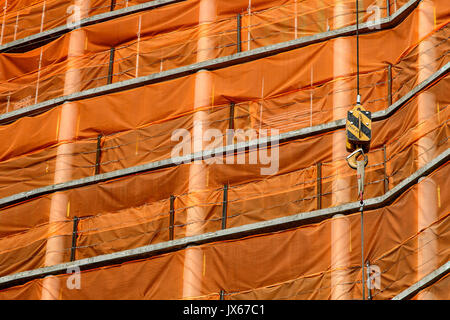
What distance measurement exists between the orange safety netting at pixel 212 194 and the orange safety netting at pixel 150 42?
128 inches

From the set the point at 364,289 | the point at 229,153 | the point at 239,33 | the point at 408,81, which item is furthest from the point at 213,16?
the point at 364,289

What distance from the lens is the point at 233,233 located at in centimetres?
3281

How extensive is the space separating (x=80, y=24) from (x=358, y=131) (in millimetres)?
12820

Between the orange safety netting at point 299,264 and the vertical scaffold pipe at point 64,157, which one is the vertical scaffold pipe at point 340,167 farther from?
the vertical scaffold pipe at point 64,157

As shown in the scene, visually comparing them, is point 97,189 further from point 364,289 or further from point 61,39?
point 364,289

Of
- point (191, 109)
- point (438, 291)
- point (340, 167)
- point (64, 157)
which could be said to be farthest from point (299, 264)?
point (64, 157)

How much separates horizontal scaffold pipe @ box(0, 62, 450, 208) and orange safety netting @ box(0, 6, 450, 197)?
40 cm

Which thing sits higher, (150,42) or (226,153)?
(150,42)

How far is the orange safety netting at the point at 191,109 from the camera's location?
33188 millimetres

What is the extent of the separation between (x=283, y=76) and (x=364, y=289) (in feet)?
21.4

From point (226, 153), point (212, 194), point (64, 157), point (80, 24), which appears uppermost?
point (80, 24)

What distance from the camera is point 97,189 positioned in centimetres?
3559

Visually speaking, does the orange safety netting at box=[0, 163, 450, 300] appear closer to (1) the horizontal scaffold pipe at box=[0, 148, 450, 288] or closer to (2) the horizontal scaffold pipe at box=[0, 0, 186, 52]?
(1) the horizontal scaffold pipe at box=[0, 148, 450, 288]

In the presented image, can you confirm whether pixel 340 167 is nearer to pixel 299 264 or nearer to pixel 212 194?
pixel 299 264
